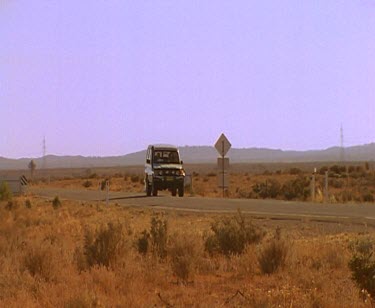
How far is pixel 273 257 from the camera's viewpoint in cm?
1449

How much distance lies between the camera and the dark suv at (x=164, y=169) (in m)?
44.3

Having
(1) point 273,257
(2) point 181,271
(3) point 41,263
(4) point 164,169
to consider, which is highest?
(4) point 164,169

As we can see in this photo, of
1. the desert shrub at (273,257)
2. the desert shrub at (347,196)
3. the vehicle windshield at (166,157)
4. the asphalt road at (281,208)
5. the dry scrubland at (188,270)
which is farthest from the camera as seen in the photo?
the vehicle windshield at (166,157)

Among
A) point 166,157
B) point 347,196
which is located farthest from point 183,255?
point 166,157

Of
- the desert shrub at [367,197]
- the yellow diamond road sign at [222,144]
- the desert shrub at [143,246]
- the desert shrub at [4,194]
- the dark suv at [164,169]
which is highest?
the yellow diamond road sign at [222,144]

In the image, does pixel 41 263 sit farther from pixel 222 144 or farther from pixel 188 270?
pixel 222 144

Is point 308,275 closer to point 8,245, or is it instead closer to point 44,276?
point 44,276

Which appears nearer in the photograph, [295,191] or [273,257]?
[273,257]

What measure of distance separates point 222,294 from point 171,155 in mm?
33045

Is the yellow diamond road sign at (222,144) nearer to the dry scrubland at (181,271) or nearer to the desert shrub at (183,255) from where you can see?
the dry scrubland at (181,271)

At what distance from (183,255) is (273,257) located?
5.85ft

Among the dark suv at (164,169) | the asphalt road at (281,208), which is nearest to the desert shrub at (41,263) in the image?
the asphalt road at (281,208)

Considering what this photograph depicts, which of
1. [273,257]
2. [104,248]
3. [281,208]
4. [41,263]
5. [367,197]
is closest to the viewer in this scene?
[41,263]

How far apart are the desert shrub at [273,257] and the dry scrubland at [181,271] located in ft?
0.06
